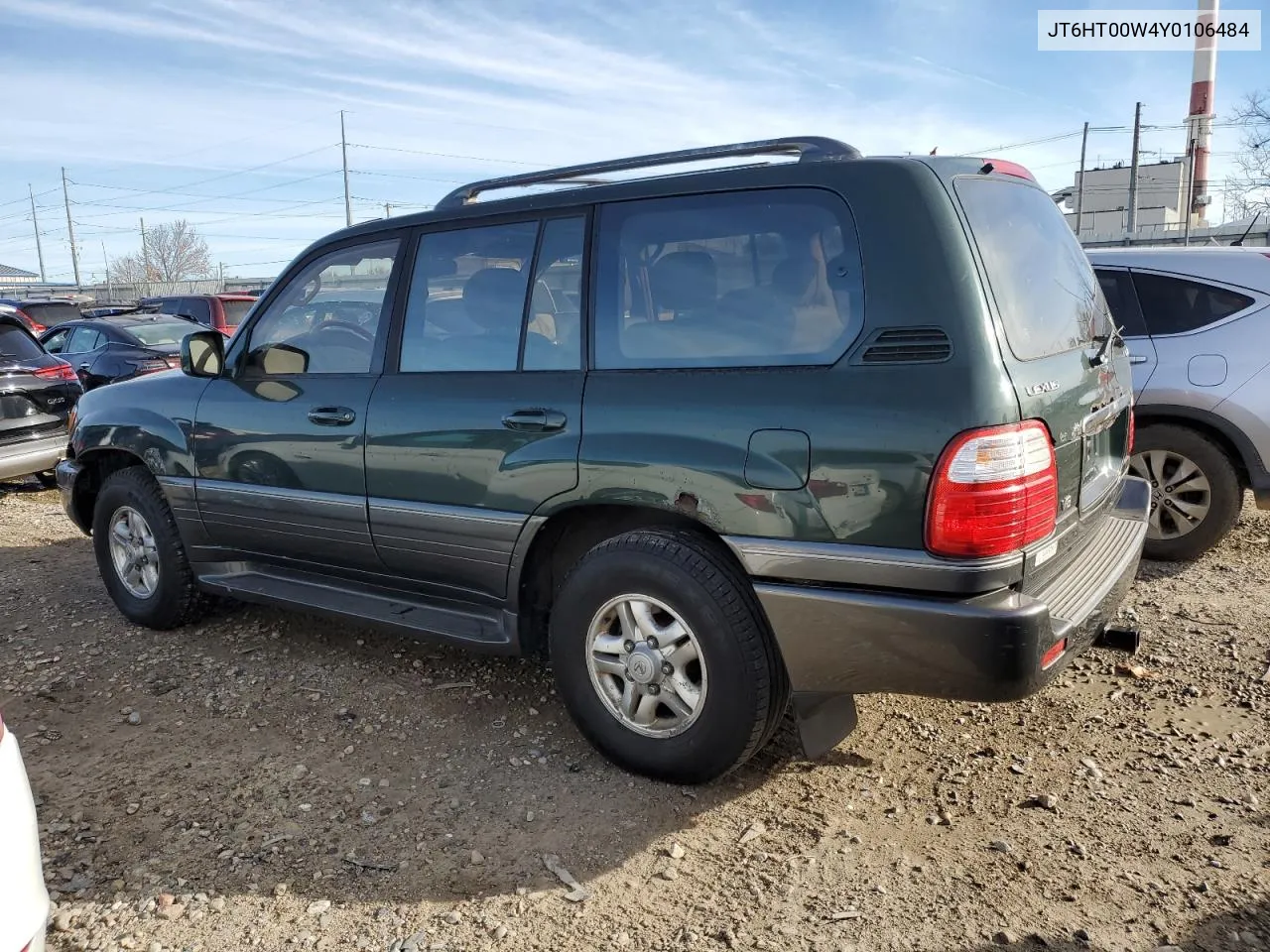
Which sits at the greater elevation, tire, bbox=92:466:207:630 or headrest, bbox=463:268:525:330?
headrest, bbox=463:268:525:330

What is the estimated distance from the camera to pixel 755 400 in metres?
2.81

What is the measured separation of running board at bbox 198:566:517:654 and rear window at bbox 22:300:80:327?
1968 centimetres

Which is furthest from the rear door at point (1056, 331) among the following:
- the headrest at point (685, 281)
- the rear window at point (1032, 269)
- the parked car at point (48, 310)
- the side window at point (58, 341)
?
the parked car at point (48, 310)

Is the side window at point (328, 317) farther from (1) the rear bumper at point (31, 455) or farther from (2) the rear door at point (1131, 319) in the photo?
(1) the rear bumper at point (31, 455)

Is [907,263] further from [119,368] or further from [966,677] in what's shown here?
[119,368]

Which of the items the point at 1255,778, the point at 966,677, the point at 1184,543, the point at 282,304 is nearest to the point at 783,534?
the point at 966,677

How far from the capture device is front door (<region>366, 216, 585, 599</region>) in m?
3.29

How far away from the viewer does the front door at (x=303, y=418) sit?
3844 millimetres

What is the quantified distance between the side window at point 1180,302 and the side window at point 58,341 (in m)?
12.9

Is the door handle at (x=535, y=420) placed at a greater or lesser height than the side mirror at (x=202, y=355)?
lesser

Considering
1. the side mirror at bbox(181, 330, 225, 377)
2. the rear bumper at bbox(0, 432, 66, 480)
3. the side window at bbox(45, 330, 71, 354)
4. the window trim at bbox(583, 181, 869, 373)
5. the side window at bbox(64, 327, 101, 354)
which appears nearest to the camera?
the window trim at bbox(583, 181, 869, 373)

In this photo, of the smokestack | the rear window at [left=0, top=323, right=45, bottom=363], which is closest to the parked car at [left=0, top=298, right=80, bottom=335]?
the rear window at [left=0, top=323, right=45, bottom=363]

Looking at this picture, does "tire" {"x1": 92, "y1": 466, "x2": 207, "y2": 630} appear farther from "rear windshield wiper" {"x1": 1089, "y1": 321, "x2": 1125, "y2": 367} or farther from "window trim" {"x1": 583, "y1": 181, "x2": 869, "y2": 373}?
"rear windshield wiper" {"x1": 1089, "y1": 321, "x2": 1125, "y2": 367}

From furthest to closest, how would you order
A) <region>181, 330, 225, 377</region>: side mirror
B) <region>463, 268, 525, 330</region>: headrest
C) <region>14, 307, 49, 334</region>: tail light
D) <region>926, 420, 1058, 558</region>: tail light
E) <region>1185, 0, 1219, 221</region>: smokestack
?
<region>1185, 0, 1219, 221</region>: smokestack
<region>14, 307, 49, 334</region>: tail light
<region>181, 330, 225, 377</region>: side mirror
<region>463, 268, 525, 330</region>: headrest
<region>926, 420, 1058, 558</region>: tail light
